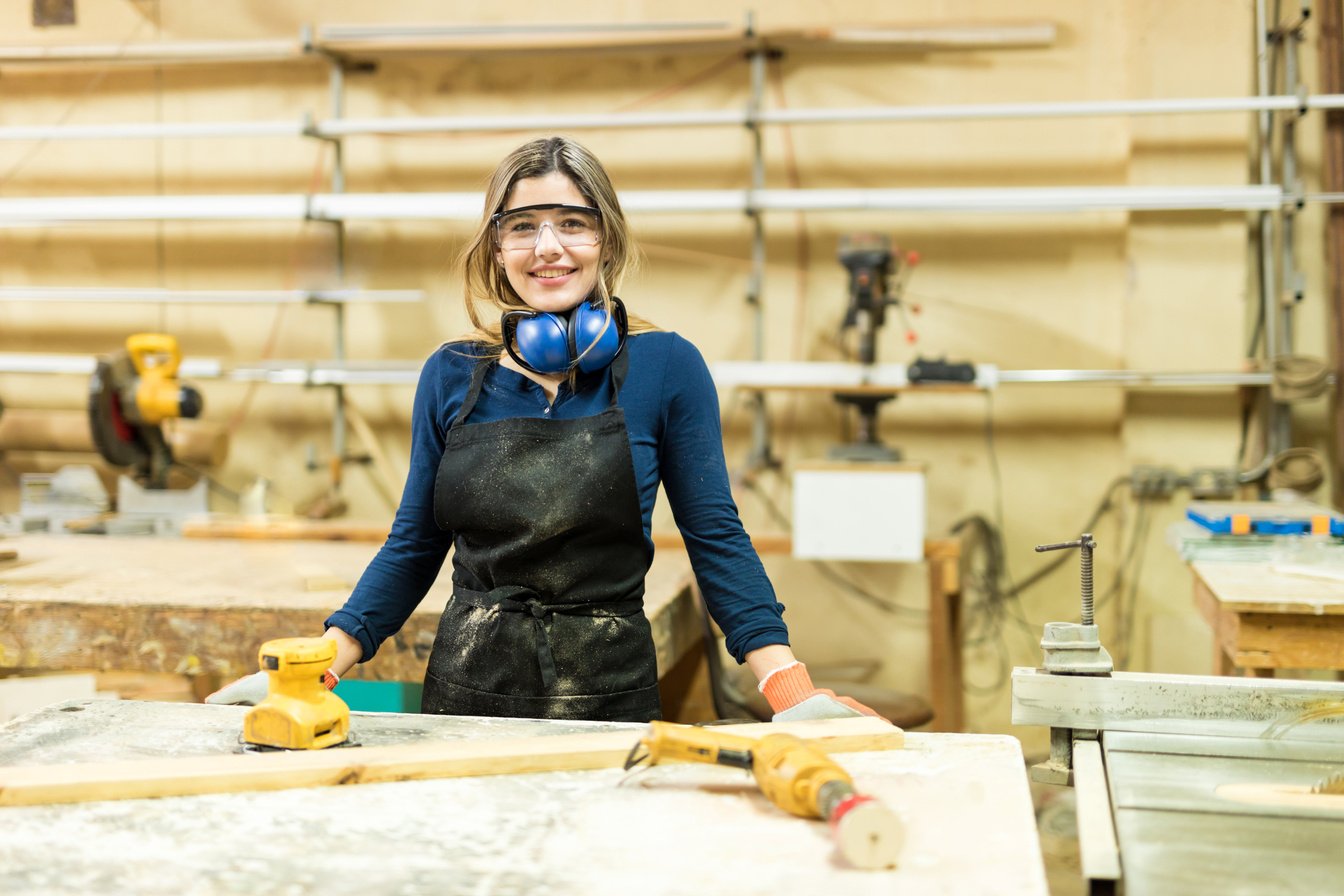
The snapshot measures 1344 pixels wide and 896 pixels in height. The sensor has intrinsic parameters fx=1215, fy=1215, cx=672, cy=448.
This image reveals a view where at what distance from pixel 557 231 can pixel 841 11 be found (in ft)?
8.31

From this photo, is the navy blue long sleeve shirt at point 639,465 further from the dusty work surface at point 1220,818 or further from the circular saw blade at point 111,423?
Result: the circular saw blade at point 111,423

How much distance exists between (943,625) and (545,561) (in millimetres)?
1944

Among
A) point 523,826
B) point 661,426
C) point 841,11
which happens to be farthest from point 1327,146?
point 523,826

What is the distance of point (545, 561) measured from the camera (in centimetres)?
169

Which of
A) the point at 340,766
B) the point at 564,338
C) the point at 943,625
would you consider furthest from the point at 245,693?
the point at 943,625

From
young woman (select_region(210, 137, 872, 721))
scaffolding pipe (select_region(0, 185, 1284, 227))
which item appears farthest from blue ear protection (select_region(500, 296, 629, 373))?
scaffolding pipe (select_region(0, 185, 1284, 227))

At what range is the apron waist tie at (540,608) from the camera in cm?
167

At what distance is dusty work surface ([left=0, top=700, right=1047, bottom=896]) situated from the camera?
953 millimetres

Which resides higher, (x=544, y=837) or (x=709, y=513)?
(x=709, y=513)

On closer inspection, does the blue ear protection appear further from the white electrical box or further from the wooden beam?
the wooden beam

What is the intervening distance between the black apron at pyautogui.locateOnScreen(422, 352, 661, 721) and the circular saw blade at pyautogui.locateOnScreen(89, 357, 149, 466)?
7.23ft

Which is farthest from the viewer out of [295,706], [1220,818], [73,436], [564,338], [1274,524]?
[73,436]

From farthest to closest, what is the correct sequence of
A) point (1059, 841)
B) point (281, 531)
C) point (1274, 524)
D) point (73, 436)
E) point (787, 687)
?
point (73, 436), point (281, 531), point (1059, 841), point (1274, 524), point (787, 687)

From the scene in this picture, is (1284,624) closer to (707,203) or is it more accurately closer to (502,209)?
(502,209)
